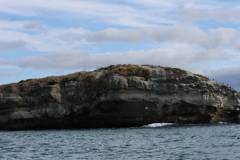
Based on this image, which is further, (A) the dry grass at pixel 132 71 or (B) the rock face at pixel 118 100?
(A) the dry grass at pixel 132 71

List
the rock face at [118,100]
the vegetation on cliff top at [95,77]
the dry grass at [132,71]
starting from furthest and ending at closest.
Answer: the vegetation on cliff top at [95,77], the dry grass at [132,71], the rock face at [118,100]

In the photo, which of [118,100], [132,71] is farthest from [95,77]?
[118,100]

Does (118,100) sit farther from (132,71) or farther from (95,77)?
(95,77)

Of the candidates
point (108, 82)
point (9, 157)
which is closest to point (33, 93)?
point (108, 82)

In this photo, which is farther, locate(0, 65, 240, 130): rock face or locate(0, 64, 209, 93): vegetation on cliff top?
locate(0, 64, 209, 93): vegetation on cliff top

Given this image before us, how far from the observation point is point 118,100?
63938mm

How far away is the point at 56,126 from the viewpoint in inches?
2744

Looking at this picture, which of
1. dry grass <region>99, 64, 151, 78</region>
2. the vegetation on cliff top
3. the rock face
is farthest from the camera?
the vegetation on cliff top

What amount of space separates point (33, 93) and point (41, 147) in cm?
3392

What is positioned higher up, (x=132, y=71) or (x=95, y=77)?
(x=132, y=71)

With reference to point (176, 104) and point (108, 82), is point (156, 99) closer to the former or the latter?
point (176, 104)

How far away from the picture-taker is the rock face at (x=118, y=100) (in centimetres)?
6494

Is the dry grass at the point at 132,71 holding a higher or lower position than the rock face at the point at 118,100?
higher

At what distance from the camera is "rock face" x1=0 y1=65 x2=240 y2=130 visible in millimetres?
64938
